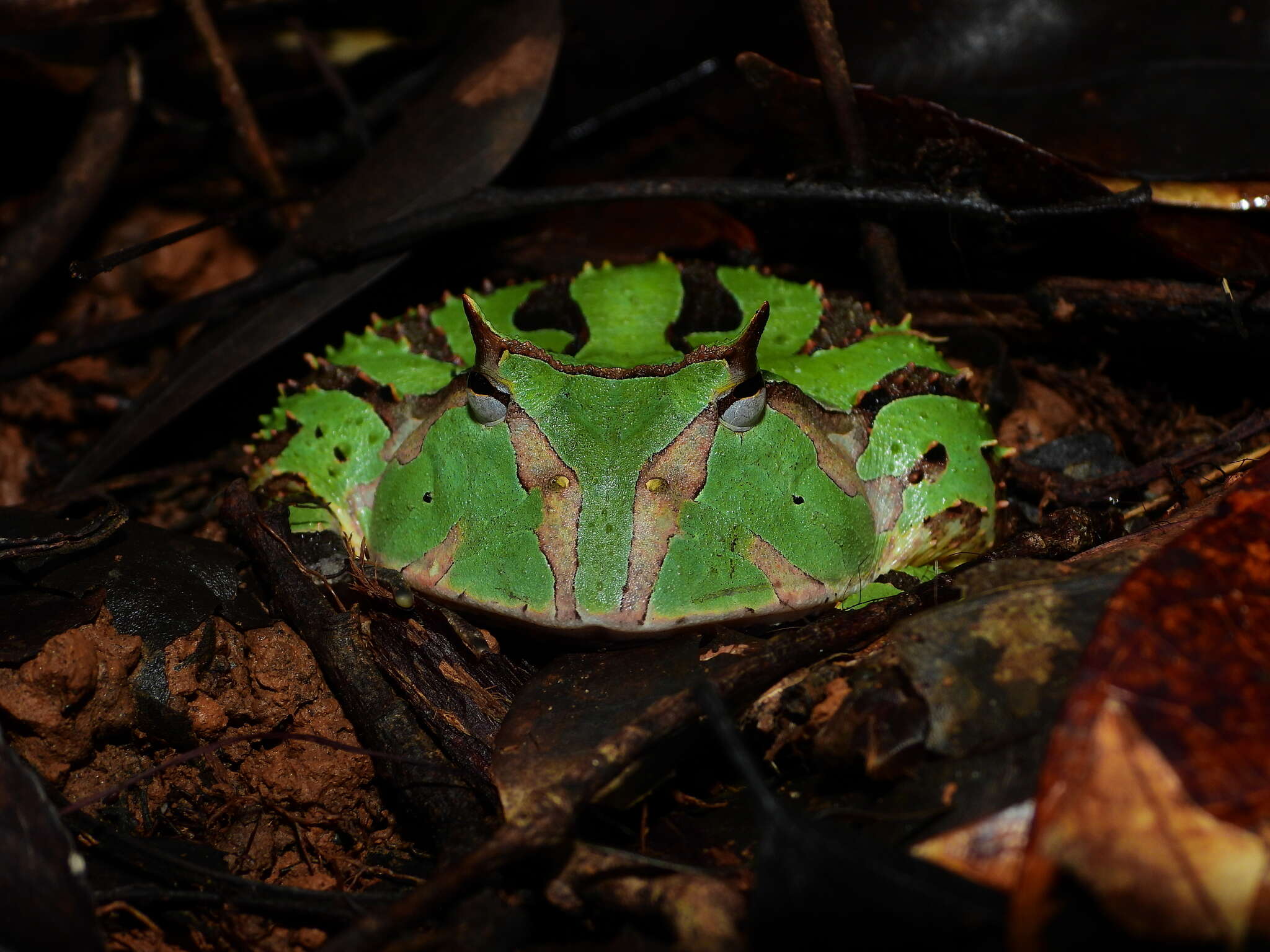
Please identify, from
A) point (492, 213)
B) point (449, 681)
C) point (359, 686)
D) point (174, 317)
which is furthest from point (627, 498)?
point (174, 317)

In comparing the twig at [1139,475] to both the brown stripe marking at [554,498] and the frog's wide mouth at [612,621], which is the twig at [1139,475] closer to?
the frog's wide mouth at [612,621]

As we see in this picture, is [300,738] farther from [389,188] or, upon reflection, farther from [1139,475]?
[1139,475]

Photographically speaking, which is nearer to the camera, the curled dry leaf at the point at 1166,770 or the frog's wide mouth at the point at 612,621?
the curled dry leaf at the point at 1166,770

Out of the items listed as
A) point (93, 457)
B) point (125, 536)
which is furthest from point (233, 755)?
point (93, 457)

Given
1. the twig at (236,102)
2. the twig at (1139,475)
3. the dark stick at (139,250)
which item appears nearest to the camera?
the twig at (1139,475)

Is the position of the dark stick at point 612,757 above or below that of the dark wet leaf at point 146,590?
below

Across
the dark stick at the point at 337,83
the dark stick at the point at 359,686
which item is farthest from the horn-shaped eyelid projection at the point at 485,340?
the dark stick at the point at 337,83

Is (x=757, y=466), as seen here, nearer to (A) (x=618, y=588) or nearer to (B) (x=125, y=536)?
(A) (x=618, y=588)
